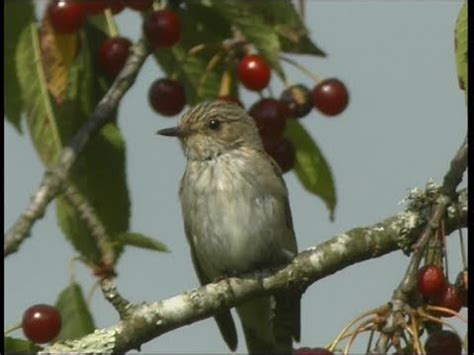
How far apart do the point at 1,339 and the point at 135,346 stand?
608mm

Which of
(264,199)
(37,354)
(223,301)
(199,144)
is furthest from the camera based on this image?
(199,144)

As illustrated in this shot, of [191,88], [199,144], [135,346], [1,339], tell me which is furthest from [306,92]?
[199,144]

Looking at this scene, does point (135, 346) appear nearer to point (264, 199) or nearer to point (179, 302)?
point (179, 302)

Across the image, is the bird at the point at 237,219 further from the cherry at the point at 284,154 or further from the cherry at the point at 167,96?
the cherry at the point at 284,154

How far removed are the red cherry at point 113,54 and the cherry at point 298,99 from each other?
0.72 m

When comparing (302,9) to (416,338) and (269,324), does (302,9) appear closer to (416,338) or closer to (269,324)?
(416,338)

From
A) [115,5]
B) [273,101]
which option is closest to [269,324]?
[273,101]

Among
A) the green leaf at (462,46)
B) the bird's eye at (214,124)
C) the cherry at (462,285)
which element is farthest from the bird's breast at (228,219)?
the green leaf at (462,46)

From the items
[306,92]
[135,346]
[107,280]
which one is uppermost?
[306,92]

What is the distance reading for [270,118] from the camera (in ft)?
14.8

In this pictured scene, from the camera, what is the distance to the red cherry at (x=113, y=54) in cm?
433

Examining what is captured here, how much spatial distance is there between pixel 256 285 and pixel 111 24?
4.39ft

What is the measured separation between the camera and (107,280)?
3.97 meters

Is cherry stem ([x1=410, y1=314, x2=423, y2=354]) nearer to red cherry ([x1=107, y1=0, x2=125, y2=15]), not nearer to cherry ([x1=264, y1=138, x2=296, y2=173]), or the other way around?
cherry ([x1=264, y1=138, x2=296, y2=173])
